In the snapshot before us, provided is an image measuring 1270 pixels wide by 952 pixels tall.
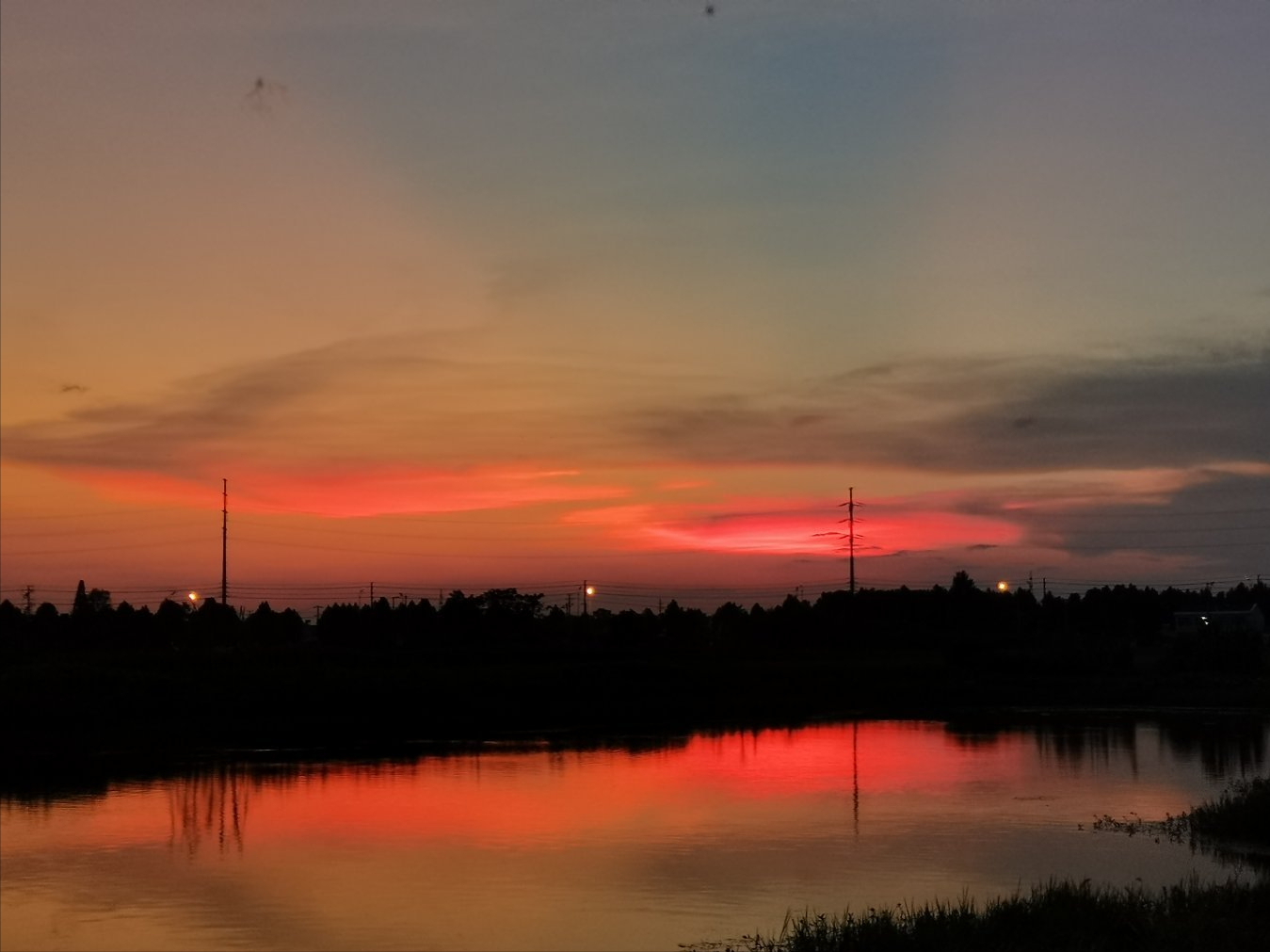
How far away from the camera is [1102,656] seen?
8062 cm

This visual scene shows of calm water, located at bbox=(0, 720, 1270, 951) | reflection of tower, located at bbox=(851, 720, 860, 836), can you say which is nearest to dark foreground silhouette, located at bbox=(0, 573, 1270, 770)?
reflection of tower, located at bbox=(851, 720, 860, 836)

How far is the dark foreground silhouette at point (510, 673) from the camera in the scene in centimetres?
5081

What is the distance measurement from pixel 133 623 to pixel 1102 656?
56591mm

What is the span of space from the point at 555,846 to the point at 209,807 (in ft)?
31.1

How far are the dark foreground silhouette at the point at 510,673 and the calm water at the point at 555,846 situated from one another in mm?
11008

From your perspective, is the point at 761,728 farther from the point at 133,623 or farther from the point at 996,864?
the point at 133,623

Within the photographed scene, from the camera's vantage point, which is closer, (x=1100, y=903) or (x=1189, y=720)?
(x=1100, y=903)

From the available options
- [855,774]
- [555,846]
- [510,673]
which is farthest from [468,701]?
[555,846]

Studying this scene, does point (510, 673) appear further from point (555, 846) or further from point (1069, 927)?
point (1069, 927)

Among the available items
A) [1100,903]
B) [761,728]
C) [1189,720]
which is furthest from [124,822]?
[1189,720]

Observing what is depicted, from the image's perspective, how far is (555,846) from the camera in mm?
27250

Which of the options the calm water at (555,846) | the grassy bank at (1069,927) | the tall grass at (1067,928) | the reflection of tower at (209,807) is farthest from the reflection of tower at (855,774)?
the reflection of tower at (209,807)

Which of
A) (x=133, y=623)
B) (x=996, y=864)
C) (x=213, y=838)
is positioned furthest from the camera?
(x=133, y=623)

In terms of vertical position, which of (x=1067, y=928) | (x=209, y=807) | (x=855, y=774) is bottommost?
(x=855, y=774)
